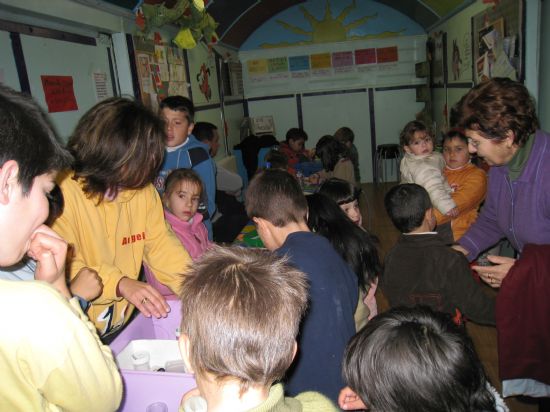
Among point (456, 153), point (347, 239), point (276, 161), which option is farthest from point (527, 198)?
point (276, 161)

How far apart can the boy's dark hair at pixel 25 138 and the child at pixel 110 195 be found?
65 cm

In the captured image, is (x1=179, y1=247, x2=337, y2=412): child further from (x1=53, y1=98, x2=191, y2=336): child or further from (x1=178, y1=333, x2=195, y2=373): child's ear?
(x1=53, y1=98, x2=191, y2=336): child

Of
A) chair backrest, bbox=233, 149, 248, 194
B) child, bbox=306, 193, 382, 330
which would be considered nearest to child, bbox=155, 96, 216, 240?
child, bbox=306, 193, 382, 330

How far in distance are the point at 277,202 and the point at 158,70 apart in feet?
8.67

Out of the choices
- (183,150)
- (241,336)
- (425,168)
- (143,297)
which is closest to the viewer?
(241,336)

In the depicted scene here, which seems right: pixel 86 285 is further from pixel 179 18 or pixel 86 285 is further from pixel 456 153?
pixel 179 18

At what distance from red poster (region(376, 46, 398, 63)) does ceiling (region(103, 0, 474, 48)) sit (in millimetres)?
597

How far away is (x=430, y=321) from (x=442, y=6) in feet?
18.3

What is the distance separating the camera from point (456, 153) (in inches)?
122

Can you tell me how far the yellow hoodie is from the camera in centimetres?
145

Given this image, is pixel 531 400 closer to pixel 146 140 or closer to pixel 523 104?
pixel 523 104

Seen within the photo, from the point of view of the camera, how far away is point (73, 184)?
57.7 inches

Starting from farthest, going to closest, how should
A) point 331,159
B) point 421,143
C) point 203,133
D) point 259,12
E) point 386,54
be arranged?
point 386,54, point 259,12, point 331,159, point 203,133, point 421,143

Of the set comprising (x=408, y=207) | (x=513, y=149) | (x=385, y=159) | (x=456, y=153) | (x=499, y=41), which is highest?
(x=499, y=41)
